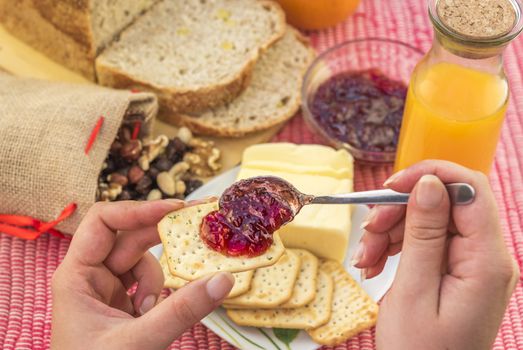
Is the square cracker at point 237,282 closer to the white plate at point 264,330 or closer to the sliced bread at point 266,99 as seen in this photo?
the white plate at point 264,330

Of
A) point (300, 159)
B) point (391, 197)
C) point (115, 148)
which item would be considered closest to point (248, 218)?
point (391, 197)

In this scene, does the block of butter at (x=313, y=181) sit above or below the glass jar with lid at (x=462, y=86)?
below

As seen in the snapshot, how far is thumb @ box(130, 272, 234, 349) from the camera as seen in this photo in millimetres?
1716

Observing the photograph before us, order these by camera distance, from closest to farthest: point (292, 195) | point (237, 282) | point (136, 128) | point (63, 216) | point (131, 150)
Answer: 1. point (292, 195)
2. point (237, 282)
3. point (63, 216)
4. point (131, 150)
5. point (136, 128)

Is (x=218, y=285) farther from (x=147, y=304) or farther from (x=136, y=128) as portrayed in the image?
(x=136, y=128)

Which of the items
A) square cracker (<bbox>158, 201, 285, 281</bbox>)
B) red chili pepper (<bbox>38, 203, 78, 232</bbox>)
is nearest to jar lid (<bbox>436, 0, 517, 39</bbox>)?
square cracker (<bbox>158, 201, 285, 281</bbox>)

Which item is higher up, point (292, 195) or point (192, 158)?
point (292, 195)

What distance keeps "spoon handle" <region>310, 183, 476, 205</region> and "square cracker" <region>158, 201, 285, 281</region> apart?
205mm

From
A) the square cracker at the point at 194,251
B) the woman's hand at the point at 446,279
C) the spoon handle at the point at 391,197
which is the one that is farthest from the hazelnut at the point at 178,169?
A: the woman's hand at the point at 446,279

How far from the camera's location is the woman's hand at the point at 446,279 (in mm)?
1695

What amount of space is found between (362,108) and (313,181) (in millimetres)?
548

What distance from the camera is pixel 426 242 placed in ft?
5.65

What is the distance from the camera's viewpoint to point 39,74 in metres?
3.26

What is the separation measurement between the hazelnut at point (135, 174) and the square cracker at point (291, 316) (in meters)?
0.68
